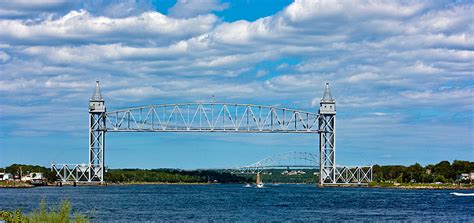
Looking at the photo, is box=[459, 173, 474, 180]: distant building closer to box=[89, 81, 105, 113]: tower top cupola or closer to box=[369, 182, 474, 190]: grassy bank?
box=[369, 182, 474, 190]: grassy bank

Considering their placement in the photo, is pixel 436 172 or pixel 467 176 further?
pixel 436 172

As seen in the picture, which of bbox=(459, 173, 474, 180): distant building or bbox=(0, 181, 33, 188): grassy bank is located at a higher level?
bbox=(459, 173, 474, 180): distant building

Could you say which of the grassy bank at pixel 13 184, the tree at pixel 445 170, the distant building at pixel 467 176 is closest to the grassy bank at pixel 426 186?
the distant building at pixel 467 176

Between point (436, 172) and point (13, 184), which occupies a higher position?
point (436, 172)

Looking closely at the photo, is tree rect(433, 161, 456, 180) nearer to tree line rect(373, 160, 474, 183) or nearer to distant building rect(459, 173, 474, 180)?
tree line rect(373, 160, 474, 183)

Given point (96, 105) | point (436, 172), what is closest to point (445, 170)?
point (436, 172)

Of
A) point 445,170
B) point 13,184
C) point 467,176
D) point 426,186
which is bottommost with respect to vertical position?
point 13,184

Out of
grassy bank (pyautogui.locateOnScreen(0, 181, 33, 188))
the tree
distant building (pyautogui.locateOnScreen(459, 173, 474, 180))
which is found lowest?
grassy bank (pyautogui.locateOnScreen(0, 181, 33, 188))

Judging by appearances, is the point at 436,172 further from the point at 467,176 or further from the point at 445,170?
the point at 467,176

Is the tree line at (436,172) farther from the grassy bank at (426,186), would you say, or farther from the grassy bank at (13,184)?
the grassy bank at (13,184)

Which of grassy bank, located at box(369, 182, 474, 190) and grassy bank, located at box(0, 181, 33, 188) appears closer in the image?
grassy bank, located at box(0, 181, 33, 188)

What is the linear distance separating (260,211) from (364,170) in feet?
345

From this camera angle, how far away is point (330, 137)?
136 meters

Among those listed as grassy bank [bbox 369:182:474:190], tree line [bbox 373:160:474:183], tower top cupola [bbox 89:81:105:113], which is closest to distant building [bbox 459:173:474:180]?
tree line [bbox 373:160:474:183]
